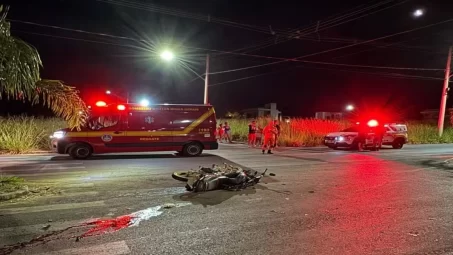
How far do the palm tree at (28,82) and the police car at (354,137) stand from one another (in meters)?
15.7

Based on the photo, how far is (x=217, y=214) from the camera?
6199 millimetres

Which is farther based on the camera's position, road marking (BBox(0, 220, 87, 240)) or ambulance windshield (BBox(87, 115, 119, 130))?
ambulance windshield (BBox(87, 115, 119, 130))

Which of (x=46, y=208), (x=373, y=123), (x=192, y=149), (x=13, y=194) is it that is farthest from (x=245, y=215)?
(x=373, y=123)

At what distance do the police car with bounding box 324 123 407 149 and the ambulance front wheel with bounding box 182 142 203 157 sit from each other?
899 centimetres

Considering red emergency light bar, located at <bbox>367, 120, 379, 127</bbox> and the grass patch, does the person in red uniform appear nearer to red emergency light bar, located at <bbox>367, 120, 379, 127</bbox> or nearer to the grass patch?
red emergency light bar, located at <bbox>367, 120, 379, 127</bbox>

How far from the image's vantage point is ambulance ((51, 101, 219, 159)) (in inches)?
564

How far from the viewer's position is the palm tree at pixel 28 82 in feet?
23.0

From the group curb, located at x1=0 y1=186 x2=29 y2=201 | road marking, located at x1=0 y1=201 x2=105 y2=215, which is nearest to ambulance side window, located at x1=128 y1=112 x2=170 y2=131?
curb, located at x1=0 y1=186 x2=29 y2=201

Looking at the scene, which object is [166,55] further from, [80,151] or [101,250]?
[101,250]

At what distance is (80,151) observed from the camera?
564 inches

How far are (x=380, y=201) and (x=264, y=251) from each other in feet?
12.8

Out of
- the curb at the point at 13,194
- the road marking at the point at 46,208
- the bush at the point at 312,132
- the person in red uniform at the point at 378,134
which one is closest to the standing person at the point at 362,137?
the person in red uniform at the point at 378,134

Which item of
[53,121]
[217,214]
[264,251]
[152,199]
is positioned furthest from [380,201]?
[53,121]

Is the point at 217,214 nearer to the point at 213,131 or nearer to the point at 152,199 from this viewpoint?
the point at 152,199
